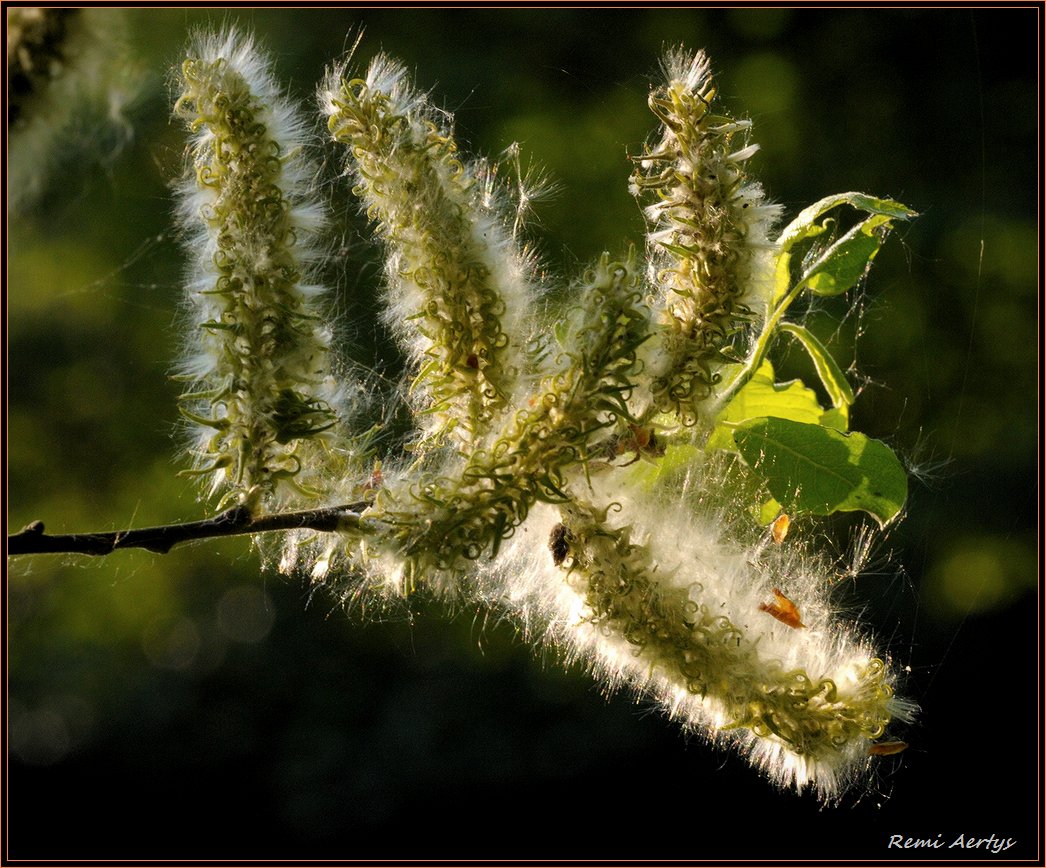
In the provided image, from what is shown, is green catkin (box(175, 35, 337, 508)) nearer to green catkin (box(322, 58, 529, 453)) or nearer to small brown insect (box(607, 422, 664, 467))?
green catkin (box(322, 58, 529, 453))

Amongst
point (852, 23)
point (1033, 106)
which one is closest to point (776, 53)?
point (852, 23)

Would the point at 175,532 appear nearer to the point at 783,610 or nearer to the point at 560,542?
the point at 560,542

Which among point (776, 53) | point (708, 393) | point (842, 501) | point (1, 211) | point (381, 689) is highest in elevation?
point (776, 53)

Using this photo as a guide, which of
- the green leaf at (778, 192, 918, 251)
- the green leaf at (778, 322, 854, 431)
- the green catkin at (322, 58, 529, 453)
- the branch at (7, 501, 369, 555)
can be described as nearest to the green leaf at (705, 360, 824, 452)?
the green leaf at (778, 322, 854, 431)

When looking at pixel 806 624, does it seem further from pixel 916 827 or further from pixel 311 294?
pixel 916 827

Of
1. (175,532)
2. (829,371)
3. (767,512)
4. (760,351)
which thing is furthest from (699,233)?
(175,532)
